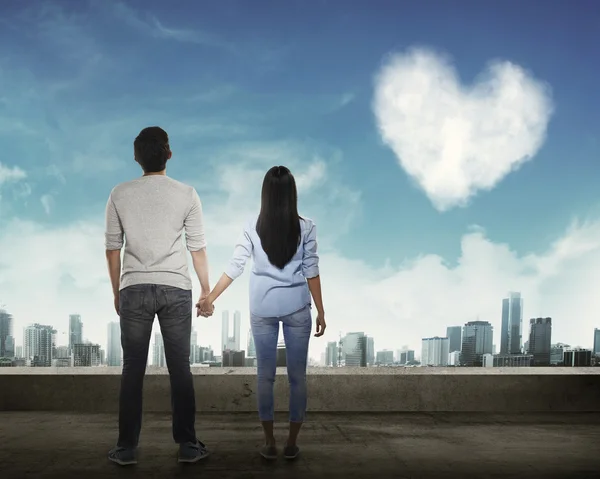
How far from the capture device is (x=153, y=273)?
323cm

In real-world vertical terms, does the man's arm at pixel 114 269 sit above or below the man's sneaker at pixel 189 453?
above

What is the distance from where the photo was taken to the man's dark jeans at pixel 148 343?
3.23 meters

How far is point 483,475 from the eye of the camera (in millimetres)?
3238

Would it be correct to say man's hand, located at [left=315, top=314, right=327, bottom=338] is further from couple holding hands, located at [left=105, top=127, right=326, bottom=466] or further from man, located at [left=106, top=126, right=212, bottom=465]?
man, located at [left=106, top=126, right=212, bottom=465]

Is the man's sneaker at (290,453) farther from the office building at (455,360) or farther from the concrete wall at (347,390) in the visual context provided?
the office building at (455,360)

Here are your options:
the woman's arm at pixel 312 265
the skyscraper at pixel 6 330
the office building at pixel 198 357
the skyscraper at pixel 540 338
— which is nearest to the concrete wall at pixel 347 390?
the office building at pixel 198 357

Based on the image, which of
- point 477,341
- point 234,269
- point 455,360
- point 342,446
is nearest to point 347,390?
point 342,446

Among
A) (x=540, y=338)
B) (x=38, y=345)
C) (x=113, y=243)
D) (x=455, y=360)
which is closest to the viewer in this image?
(x=113, y=243)

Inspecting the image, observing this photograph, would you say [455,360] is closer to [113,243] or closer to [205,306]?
[205,306]

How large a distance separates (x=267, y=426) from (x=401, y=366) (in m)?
2.46

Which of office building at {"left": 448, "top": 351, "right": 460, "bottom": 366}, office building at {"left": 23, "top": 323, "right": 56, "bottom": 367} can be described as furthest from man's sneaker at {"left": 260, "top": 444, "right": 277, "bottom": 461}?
office building at {"left": 23, "top": 323, "right": 56, "bottom": 367}

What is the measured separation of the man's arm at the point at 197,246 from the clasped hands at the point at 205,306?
16 mm

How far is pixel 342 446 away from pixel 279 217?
1.60 m

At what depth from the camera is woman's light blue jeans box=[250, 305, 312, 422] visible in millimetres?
3414
